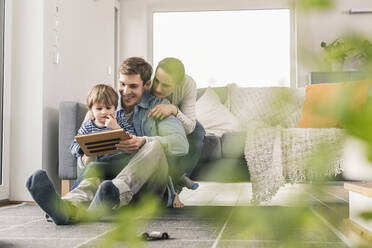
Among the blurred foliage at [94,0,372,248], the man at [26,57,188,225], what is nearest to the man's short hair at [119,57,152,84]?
the man at [26,57,188,225]

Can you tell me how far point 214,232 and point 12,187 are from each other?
149cm

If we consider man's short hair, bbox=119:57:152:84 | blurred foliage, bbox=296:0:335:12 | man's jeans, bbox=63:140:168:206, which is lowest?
man's jeans, bbox=63:140:168:206

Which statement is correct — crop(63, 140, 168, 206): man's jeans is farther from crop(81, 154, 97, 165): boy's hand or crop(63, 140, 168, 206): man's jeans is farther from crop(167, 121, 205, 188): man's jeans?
crop(167, 121, 205, 188): man's jeans

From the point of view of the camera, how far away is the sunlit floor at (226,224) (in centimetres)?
13

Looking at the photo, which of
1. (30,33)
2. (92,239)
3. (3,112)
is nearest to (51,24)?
(30,33)

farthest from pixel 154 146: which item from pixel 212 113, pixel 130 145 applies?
pixel 212 113

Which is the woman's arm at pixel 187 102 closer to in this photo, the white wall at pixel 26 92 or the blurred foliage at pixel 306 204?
the white wall at pixel 26 92

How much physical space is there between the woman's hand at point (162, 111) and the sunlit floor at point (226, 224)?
1.16ft

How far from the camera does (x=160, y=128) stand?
1.86 metres

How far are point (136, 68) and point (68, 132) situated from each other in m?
0.72

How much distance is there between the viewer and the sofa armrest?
243 centimetres

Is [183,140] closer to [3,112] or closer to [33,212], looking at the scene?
[33,212]

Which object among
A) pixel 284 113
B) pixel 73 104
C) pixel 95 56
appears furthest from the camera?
pixel 95 56

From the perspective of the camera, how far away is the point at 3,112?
261 centimetres
